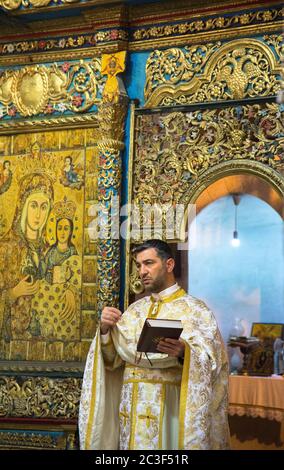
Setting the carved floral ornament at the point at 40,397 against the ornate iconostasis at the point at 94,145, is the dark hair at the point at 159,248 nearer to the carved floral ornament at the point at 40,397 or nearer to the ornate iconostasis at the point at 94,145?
the ornate iconostasis at the point at 94,145

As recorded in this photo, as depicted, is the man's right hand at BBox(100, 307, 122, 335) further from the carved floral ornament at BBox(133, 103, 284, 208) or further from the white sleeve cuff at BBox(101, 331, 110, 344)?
the carved floral ornament at BBox(133, 103, 284, 208)

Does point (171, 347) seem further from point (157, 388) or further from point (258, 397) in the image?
point (258, 397)

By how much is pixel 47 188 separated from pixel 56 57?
1.29 metres

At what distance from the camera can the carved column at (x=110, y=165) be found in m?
7.31

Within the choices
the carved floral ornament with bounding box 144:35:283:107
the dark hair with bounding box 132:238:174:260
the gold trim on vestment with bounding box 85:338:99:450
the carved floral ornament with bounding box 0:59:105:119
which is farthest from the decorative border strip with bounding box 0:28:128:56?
the gold trim on vestment with bounding box 85:338:99:450

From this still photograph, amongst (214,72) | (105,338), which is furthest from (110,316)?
(214,72)

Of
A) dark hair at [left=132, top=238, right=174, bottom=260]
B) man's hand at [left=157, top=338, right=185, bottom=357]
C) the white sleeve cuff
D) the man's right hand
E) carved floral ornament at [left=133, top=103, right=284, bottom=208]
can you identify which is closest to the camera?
man's hand at [left=157, top=338, right=185, bottom=357]

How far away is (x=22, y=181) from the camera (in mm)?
7875

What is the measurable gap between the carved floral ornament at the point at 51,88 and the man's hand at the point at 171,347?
3.02m

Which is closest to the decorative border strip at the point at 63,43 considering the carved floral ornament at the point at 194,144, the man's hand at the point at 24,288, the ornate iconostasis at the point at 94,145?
the ornate iconostasis at the point at 94,145

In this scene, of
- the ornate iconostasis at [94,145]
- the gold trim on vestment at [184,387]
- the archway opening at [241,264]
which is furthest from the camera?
the archway opening at [241,264]

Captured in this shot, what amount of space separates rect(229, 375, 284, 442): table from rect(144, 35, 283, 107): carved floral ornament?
A: 3214mm

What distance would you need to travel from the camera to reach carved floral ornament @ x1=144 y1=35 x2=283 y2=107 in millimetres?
7113

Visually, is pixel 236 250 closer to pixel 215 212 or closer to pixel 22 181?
pixel 215 212
